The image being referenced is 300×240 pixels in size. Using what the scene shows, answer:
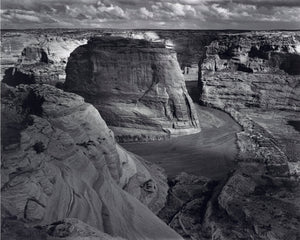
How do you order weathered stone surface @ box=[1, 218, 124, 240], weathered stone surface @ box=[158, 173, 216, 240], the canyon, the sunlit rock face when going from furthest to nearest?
the sunlit rock face
weathered stone surface @ box=[158, 173, 216, 240]
the canyon
weathered stone surface @ box=[1, 218, 124, 240]

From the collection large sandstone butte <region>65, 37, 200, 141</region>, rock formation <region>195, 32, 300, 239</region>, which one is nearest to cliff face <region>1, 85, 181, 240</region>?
rock formation <region>195, 32, 300, 239</region>

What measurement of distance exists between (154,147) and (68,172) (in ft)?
46.3

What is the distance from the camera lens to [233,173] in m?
19.0

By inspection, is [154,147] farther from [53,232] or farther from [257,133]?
[53,232]

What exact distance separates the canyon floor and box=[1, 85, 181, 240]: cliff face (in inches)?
186

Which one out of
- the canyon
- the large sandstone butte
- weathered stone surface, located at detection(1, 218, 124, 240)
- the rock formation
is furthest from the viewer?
the large sandstone butte

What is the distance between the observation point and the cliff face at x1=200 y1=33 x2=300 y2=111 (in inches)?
1522

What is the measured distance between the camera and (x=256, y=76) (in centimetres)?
3981

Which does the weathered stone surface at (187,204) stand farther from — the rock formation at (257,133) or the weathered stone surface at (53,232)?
the weathered stone surface at (53,232)

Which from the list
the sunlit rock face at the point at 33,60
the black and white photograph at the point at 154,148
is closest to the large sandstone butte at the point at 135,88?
the black and white photograph at the point at 154,148

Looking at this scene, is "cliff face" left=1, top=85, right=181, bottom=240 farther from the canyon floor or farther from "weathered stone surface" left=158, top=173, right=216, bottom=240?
the canyon floor

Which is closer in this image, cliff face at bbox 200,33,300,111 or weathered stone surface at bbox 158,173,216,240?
weathered stone surface at bbox 158,173,216,240

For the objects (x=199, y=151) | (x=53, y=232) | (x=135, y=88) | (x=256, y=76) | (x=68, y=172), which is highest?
(x=256, y=76)

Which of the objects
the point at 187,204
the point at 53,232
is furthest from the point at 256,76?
the point at 53,232
